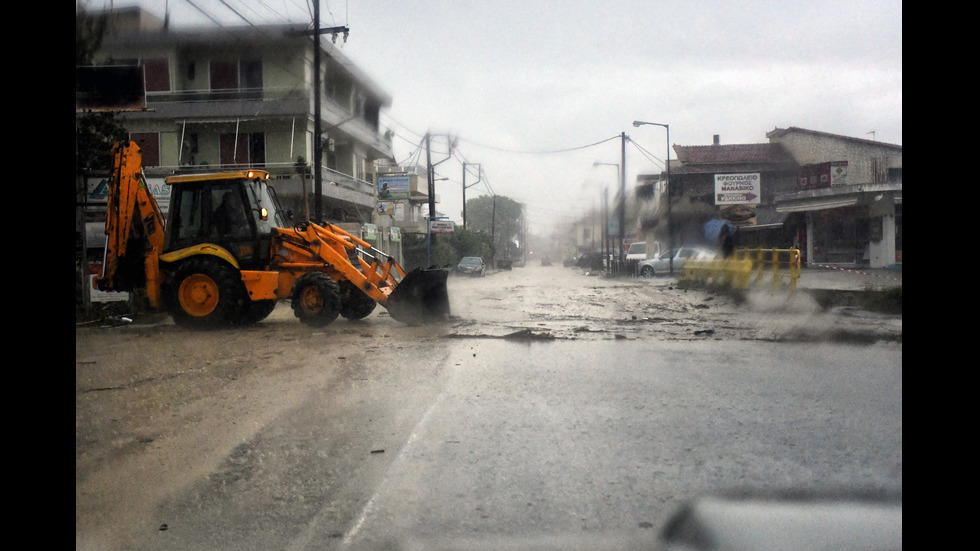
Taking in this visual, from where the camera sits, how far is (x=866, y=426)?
18.8 ft

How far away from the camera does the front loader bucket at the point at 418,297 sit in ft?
44.7

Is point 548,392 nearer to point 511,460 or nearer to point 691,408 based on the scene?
point 691,408

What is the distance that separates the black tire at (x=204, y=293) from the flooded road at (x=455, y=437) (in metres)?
2.42

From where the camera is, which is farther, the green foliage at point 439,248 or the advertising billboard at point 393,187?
the green foliage at point 439,248

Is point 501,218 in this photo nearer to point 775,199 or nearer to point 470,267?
point 470,267

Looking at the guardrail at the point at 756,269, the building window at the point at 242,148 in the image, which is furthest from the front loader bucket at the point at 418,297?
the building window at the point at 242,148

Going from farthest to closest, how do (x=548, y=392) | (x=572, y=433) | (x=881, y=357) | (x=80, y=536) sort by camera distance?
(x=881, y=357) → (x=548, y=392) → (x=572, y=433) → (x=80, y=536)

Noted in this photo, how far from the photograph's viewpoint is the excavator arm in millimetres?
13766

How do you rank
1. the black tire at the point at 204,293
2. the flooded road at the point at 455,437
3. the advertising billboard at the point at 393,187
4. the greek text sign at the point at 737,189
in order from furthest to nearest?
the advertising billboard at the point at 393,187
the greek text sign at the point at 737,189
the black tire at the point at 204,293
the flooded road at the point at 455,437

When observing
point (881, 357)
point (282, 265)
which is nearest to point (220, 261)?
point (282, 265)

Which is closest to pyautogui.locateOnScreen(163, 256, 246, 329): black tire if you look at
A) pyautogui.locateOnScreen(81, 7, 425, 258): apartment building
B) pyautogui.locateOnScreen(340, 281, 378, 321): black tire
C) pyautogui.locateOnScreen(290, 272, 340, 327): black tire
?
pyautogui.locateOnScreen(290, 272, 340, 327): black tire

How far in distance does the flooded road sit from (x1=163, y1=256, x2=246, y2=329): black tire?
7.94ft

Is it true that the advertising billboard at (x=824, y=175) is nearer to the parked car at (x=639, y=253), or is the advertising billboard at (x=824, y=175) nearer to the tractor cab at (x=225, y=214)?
the parked car at (x=639, y=253)
